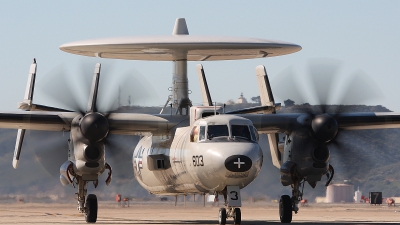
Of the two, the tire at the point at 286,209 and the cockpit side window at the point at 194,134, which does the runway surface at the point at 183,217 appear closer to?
the tire at the point at 286,209

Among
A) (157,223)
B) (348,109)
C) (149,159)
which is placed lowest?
(157,223)

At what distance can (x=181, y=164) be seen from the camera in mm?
24406

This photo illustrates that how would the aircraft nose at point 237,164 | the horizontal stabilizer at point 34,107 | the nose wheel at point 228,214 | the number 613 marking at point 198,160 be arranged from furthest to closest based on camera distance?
the horizontal stabilizer at point 34,107, the number 613 marking at point 198,160, the nose wheel at point 228,214, the aircraft nose at point 237,164

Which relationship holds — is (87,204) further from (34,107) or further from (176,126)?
(176,126)

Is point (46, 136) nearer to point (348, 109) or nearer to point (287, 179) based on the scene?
point (287, 179)

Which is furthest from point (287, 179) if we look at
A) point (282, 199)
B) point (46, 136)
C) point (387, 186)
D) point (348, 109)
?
point (387, 186)

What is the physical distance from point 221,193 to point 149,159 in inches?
176

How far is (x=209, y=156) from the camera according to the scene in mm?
21984

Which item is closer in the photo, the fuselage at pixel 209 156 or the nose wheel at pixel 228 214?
the fuselage at pixel 209 156

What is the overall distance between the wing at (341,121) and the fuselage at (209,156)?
2.81 metres

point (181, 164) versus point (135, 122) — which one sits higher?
point (135, 122)

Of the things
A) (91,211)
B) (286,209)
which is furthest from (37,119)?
(286,209)

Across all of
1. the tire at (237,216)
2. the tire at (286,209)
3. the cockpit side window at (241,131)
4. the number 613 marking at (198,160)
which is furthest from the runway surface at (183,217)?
the cockpit side window at (241,131)

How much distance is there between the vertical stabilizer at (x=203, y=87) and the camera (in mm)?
31828
